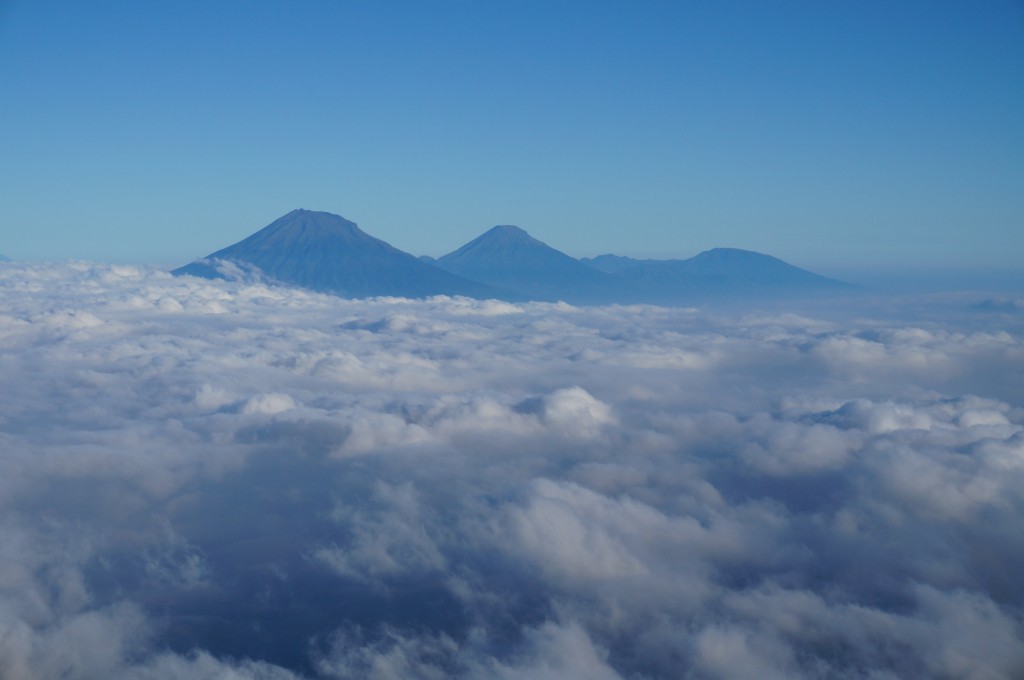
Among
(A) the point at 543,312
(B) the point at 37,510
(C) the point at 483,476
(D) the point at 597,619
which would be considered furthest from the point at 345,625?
(A) the point at 543,312

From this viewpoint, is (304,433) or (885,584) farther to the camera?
(304,433)

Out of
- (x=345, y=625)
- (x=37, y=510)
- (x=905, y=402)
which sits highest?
(x=905, y=402)

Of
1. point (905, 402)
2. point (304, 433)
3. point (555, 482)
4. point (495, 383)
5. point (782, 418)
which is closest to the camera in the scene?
point (555, 482)

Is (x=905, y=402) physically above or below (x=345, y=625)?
above

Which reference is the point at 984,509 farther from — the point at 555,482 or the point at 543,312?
the point at 543,312

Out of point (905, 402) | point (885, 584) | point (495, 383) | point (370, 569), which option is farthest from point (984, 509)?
point (495, 383)

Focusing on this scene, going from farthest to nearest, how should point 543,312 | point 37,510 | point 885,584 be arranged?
1. point 543,312
2. point 37,510
3. point 885,584
